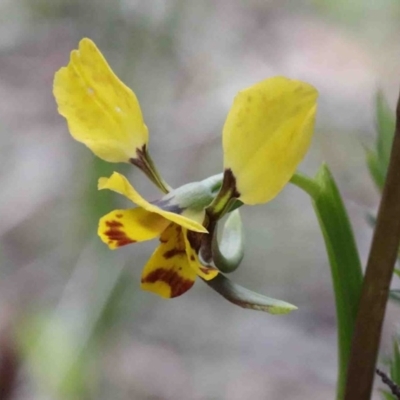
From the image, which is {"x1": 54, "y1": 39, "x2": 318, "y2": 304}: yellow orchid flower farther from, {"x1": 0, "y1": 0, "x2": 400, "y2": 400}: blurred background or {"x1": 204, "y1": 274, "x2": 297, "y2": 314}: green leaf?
{"x1": 0, "y1": 0, "x2": 400, "y2": 400}: blurred background

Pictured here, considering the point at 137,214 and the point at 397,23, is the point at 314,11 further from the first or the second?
the point at 137,214

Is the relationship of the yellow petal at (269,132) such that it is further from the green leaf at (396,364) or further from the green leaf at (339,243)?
the green leaf at (396,364)

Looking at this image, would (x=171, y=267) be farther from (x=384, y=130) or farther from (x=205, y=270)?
(x=384, y=130)

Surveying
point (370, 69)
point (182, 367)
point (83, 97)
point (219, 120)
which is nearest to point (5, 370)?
point (182, 367)

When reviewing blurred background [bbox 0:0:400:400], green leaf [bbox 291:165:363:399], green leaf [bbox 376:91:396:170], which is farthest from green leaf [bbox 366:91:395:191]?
blurred background [bbox 0:0:400:400]

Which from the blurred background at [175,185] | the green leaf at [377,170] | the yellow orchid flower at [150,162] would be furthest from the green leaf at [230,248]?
the blurred background at [175,185]

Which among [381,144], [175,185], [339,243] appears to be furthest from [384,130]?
[175,185]
